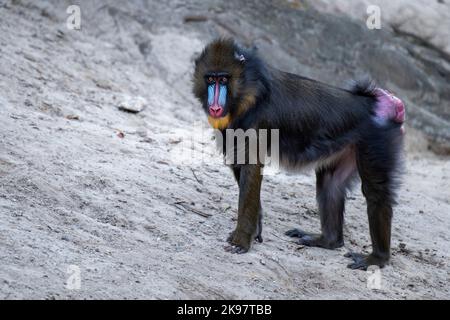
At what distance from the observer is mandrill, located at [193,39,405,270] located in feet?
16.4

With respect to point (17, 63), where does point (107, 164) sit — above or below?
below

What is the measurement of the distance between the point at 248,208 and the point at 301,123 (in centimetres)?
74

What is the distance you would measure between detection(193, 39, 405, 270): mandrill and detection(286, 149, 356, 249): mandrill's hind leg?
9cm

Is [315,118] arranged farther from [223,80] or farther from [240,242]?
[240,242]

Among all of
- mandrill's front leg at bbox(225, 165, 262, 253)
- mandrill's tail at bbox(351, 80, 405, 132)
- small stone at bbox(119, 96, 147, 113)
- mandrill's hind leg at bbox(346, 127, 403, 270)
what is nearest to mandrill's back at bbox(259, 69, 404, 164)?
mandrill's tail at bbox(351, 80, 405, 132)

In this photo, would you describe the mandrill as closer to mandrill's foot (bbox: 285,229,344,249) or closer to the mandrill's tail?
the mandrill's tail

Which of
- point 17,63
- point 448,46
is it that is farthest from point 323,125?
point 448,46

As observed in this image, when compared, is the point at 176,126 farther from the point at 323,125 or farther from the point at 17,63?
the point at 323,125

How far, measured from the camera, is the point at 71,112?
21.7 ft

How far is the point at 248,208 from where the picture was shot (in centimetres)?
498
